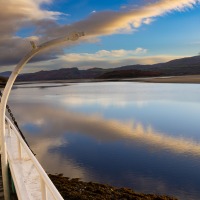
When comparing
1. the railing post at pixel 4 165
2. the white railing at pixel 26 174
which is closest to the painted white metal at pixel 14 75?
the railing post at pixel 4 165

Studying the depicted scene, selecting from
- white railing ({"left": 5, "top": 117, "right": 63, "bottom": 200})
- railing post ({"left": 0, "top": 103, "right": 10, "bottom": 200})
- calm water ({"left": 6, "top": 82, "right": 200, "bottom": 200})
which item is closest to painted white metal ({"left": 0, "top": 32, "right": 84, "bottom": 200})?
railing post ({"left": 0, "top": 103, "right": 10, "bottom": 200})

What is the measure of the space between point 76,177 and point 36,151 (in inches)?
315

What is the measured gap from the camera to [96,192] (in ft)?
46.6

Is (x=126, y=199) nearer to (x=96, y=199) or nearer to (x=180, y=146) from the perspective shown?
(x=96, y=199)

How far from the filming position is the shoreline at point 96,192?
1359cm

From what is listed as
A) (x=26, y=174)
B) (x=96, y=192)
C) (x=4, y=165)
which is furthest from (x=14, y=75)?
(x=96, y=192)

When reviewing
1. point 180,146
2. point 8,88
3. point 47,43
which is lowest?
point 180,146

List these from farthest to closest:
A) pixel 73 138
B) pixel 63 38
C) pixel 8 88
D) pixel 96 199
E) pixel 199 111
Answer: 1. pixel 199 111
2. pixel 73 138
3. pixel 96 199
4. pixel 8 88
5. pixel 63 38

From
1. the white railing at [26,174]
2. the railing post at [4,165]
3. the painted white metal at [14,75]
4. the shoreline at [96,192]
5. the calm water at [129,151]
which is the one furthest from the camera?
the calm water at [129,151]

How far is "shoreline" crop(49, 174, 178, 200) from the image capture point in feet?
44.6

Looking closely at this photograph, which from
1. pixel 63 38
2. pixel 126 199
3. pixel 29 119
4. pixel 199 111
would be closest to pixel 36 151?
pixel 126 199

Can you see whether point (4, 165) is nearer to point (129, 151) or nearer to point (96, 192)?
point (96, 192)

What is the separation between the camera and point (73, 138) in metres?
29.0

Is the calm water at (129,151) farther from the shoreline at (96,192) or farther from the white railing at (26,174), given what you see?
the white railing at (26,174)
